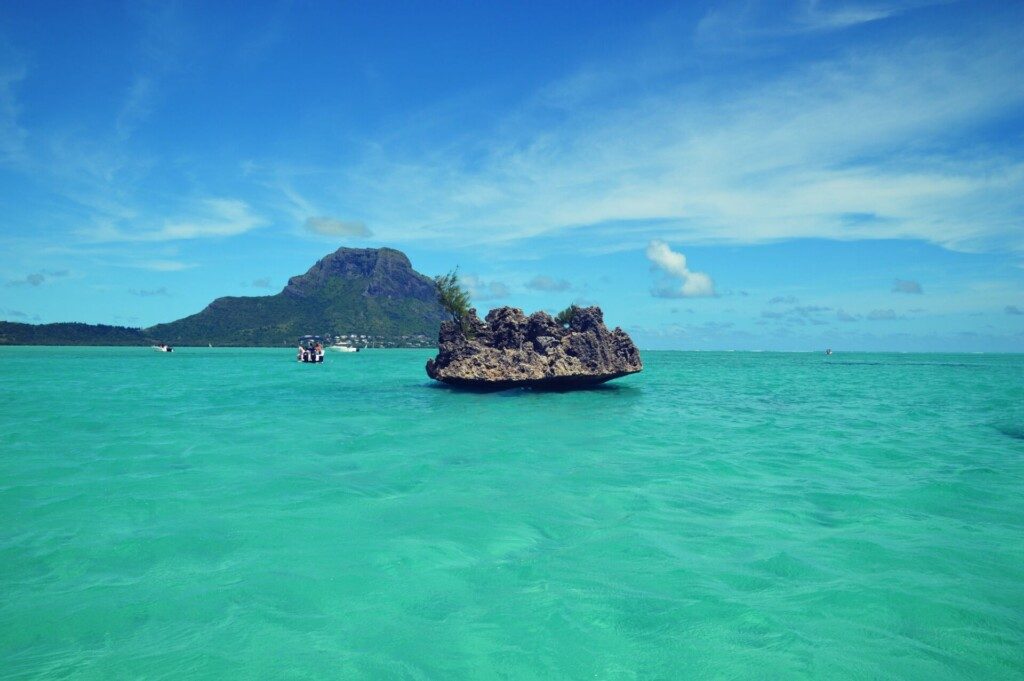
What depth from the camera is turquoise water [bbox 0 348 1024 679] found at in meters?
5.23

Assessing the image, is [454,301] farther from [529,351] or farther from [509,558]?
[509,558]

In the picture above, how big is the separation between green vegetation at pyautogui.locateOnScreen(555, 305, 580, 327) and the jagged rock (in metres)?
0.29

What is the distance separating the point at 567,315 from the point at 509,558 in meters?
29.0

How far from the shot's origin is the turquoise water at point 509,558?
5227 mm

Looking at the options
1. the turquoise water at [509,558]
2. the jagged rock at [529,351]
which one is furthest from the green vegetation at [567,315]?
the turquoise water at [509,558]

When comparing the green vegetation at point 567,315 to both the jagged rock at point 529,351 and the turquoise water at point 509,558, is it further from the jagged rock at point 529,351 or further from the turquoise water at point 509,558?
the turquoise water at point 509,558

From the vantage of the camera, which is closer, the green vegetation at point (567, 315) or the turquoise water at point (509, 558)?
the turquoise water at point (509, 558)

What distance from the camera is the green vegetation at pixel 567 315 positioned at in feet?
116

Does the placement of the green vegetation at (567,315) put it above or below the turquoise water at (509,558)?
above

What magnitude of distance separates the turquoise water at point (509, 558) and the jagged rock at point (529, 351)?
16.1 m

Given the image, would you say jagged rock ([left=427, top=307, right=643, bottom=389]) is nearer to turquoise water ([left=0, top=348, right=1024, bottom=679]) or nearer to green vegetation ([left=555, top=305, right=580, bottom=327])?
green vegetation ([left=555, top=305, right=580, bottom=327])

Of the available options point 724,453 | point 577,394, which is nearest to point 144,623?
point 724,453

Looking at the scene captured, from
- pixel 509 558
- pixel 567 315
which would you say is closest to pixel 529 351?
pixel 567 315

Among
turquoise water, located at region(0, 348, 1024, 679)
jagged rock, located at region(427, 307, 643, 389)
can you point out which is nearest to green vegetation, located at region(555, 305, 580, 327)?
jagged rock, located at region(427, 307, 643, 389)
